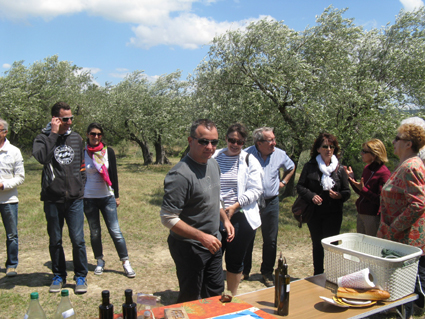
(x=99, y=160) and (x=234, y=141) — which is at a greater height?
(x=234, y=141)

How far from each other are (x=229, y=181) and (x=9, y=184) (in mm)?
2901

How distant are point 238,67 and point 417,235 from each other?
8.47m

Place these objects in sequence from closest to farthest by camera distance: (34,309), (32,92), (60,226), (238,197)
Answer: (34,309), (238,197), (60,226), (32,92)

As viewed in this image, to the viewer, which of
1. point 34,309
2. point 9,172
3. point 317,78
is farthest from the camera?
point 317,78

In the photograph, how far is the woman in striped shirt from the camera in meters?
3.62

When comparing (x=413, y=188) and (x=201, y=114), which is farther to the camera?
(x=201, y=114)

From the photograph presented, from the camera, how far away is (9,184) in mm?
4414

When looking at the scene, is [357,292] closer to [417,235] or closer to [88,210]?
[417,235]

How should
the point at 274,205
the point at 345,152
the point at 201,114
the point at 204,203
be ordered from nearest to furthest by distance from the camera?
the point at 204,203 < the point at 274,205 < the point at 345,152 < the point at 201,114

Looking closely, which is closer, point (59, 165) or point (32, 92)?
point (59, 165)

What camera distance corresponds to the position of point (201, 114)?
37.3 ft

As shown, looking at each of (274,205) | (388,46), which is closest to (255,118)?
(388,46)

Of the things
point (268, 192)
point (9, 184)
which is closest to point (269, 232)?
point (268, 192)

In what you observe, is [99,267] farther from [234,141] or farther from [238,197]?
[234,141]
